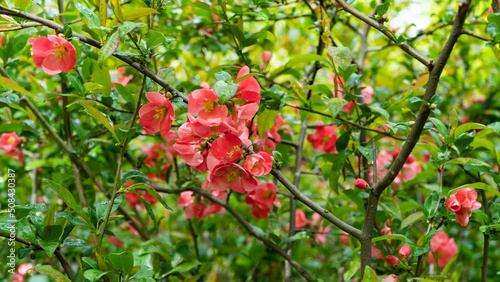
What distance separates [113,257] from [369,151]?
2.28ft

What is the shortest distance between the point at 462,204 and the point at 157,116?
76cm

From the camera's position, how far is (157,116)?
0.87 meters

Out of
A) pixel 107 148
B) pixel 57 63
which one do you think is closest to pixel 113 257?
pixel 57 63

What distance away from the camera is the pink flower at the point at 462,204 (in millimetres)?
944

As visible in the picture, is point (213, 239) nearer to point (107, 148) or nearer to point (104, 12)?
point (107, 148)

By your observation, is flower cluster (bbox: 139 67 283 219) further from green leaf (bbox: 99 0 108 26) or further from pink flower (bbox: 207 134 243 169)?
green leaf (bbox: 99 0 108 26)

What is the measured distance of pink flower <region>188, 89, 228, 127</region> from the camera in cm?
75

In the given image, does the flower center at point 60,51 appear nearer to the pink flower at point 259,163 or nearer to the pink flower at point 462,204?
the pink flower at point 259,163

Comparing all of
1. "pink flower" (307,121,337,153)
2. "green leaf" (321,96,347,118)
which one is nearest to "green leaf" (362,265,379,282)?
"green leaf" (321,96,347,118)

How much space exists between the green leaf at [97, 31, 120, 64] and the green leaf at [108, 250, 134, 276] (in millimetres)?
422

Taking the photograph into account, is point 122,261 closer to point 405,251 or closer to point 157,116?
point 157,116

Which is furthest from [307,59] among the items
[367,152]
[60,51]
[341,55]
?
[60,51]

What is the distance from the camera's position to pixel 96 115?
0.84 metres

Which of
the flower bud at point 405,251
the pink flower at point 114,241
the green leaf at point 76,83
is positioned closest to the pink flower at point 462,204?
the flower bud at point 405,251
